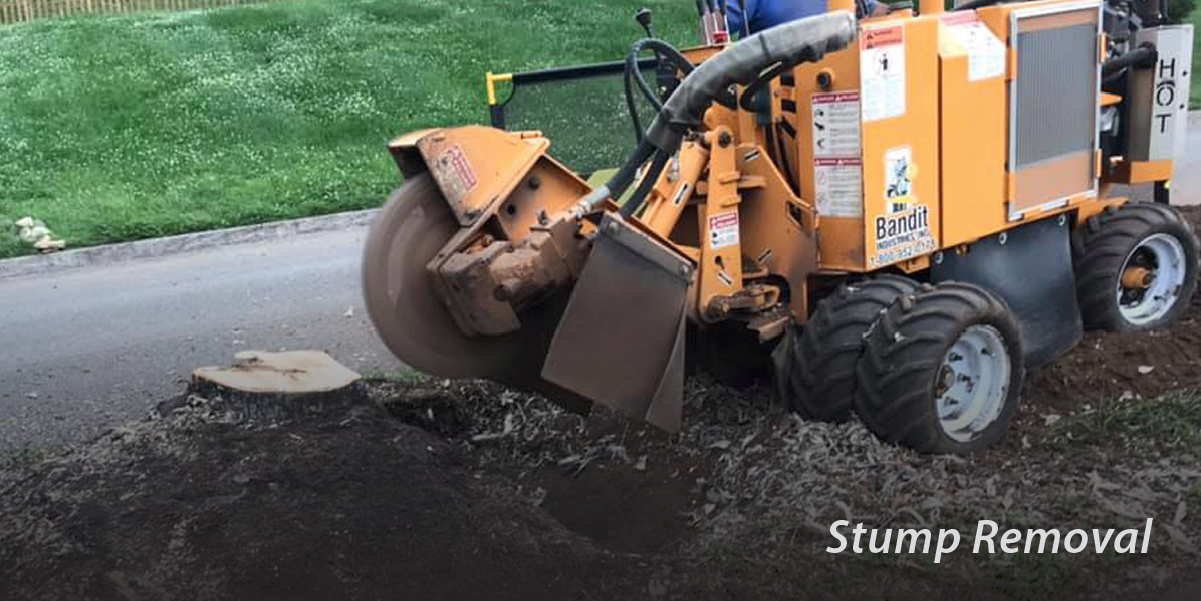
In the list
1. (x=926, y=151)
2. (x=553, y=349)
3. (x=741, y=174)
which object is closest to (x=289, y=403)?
(x=553, y=349)

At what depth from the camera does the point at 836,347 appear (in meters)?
4.91

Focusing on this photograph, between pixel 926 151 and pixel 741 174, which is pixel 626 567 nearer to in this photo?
pixel 741 174

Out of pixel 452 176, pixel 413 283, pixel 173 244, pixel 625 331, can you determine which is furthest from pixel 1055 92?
pixel 173 244

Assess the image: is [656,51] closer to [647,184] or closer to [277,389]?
[647,184]

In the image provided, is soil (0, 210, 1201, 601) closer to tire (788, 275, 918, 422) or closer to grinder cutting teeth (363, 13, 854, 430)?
tire (788, 275, 918, 422)

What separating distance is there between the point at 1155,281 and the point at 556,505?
3737mm

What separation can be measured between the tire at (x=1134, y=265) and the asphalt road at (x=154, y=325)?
3655mm

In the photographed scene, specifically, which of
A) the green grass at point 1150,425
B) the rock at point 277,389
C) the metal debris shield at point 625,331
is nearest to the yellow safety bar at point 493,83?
the rock at point 277,389

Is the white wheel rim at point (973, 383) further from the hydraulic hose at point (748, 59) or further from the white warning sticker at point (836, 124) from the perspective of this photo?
the hydraulic hose at point (748, 59)

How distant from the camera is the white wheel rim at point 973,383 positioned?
511 centimetres

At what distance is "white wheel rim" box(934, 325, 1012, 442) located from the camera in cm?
511

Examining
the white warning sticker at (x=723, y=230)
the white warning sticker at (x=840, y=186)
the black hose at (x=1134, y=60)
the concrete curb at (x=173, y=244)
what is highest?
the black hose at (x=1134, y=60)

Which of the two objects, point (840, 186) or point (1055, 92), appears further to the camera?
point (1055, 92)

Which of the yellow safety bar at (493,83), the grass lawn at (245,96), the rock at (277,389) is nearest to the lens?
the rock at (277,389)
